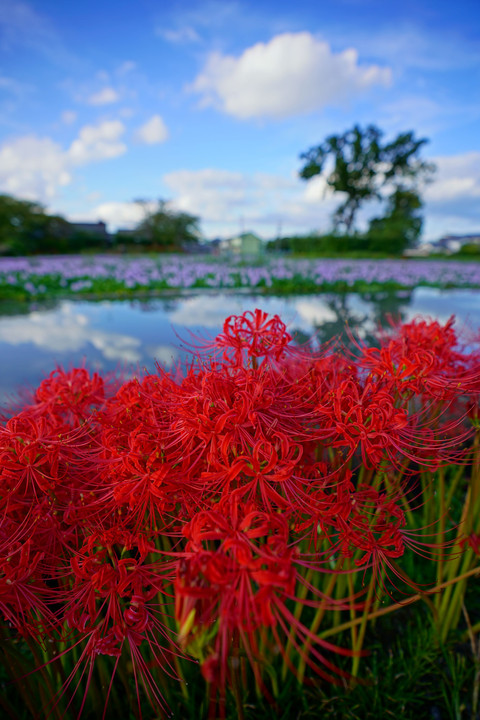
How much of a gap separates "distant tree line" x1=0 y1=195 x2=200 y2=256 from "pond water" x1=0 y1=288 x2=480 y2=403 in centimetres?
1979

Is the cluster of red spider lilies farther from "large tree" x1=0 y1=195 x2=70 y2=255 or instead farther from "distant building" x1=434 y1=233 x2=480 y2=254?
"distant building" x1=434 y1=233 x2=480 y2=254

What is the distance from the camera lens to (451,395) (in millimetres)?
1061

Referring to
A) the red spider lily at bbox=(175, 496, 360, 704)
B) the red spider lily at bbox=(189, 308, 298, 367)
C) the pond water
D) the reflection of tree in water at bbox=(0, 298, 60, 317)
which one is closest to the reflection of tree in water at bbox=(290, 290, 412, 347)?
the pond water

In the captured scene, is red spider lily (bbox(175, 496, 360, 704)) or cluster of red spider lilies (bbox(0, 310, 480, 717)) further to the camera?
cluster of red spider lilies (bbox(0, 310, 480, 717))

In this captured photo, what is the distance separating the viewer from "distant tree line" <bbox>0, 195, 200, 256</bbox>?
2735 cm

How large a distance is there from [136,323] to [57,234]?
3397 cm

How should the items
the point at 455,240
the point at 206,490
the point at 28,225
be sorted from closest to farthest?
the point at 206,490 → the point at 28,225 → the point at 455,240

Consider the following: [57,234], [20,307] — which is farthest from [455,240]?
[20,307]

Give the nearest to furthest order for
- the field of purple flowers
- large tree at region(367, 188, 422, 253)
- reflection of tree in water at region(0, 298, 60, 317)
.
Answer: reflection of tree in water at region(0, 298, 60, 317), the field of purple flowers, large tree at region(367, 188, 422, 253)

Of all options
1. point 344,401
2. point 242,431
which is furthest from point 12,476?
point 344,401

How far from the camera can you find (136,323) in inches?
197

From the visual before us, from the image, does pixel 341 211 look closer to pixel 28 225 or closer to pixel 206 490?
pixel 28 225

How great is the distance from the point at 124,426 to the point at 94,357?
9.86 feet

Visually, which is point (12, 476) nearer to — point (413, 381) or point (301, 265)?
point (413, 381)
